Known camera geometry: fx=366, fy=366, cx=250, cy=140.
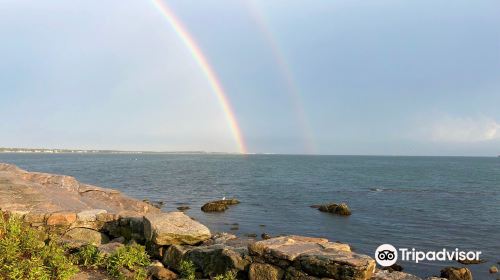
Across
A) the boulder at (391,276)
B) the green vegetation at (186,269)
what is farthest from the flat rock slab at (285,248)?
the green vegetation at (186,269)

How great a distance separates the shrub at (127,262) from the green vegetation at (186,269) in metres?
1.14

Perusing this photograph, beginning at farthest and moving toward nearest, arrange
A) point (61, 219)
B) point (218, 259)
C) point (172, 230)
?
1. point (61, 219)
2. point (172, 230)
3. point (218, 259)

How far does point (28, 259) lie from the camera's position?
10156mm

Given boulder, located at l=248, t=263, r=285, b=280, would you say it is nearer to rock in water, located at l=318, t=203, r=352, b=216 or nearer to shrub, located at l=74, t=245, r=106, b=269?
shrub, located at l=74, t=245, r=106, b=269

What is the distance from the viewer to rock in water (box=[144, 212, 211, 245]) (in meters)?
13.1

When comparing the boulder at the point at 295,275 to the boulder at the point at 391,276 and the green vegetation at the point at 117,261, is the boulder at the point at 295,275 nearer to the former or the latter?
the boulder at the point at 391,276

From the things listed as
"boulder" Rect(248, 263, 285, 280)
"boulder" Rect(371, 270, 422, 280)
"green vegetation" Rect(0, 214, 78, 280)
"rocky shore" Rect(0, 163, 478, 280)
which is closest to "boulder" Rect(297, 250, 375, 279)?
"rocky shore" Rect(0, 163, 478, 280)

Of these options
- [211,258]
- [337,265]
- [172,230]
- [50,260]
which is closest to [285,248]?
[337,265]

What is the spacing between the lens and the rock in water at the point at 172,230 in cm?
1305

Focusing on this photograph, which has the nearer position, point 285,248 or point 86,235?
point 285,248

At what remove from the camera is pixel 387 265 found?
739 inches

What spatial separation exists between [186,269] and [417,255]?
15851 millimetres

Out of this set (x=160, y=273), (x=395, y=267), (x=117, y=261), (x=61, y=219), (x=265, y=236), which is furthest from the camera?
(x=265, y=236)

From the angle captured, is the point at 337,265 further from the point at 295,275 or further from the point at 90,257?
the point at 90,257
